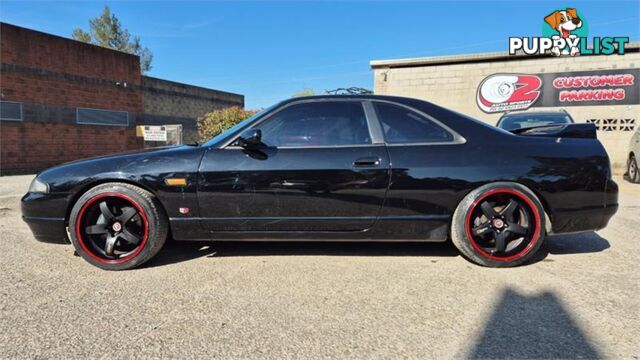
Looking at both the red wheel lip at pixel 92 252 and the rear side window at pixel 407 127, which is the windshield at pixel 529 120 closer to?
the rear side window at pixel 407 127

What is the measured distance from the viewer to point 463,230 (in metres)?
2.96

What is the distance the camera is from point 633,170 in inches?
327

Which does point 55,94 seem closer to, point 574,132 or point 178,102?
point 178,102

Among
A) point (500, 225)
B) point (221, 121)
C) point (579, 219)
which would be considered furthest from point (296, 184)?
point (221, 121)

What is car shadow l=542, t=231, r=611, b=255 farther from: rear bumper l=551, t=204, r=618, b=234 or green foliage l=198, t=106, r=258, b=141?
green foliage l=198, t=106, r=258, b=141

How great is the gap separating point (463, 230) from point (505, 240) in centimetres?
36

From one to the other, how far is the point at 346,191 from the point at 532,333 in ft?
5.01

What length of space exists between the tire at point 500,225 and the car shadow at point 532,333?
1.83 feet

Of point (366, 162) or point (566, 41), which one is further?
point (566, 41)

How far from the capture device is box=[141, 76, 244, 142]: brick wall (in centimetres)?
1691

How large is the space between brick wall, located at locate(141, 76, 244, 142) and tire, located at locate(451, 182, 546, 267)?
652 inches

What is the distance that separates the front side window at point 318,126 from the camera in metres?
3.07

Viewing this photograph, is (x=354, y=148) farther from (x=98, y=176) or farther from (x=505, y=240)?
(x=98, y=176)

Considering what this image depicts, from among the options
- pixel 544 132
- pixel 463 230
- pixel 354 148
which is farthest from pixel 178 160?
pixel 544 132
